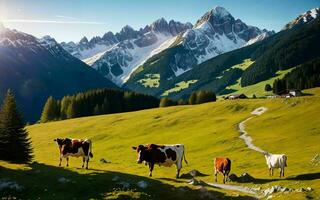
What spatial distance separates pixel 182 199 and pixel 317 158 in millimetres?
28639

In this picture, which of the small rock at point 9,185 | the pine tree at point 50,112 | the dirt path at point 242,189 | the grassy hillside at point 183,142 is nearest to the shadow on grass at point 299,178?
the grassy hillside at point 183,142

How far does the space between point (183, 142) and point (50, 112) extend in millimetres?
110387

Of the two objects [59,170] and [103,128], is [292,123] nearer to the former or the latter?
[103,128]

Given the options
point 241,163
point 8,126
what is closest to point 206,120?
point 241,163

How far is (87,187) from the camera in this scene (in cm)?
3712

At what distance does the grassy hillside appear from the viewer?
3741 cm

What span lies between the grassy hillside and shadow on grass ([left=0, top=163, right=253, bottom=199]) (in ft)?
0.27

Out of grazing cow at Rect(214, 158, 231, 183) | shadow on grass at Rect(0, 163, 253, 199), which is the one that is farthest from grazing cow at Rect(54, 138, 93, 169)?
grazing cow at Rect(214, 158, 231, 183)

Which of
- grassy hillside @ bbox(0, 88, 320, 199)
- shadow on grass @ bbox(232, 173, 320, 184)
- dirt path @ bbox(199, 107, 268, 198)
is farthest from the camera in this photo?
shadow on grass @ bbox(232, 173, 320, 184)

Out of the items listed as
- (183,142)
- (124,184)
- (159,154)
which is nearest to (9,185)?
(124,184)

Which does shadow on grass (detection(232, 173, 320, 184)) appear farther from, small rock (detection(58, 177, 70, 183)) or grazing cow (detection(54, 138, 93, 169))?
small rock (detection(58, 177, 70, 183))

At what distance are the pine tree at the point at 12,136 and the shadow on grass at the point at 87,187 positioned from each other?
10638mm

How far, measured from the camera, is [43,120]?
187 m

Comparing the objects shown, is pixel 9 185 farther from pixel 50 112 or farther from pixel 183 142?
pixel 50 112
